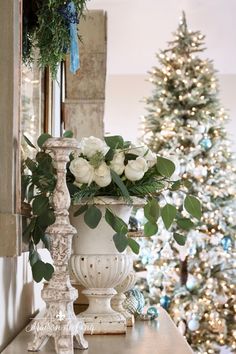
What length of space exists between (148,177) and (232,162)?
3834 mm

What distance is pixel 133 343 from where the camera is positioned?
1.42 m

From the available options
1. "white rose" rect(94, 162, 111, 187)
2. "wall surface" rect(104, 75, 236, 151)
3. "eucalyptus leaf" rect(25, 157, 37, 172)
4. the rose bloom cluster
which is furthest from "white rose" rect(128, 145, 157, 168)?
"wall surface" rect(104, 75, 236, 151)

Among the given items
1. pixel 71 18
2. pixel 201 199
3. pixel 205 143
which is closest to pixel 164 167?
pixel 71 18

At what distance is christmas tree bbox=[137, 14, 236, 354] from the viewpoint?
5074 millimetres

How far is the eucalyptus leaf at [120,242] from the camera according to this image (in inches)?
56.2

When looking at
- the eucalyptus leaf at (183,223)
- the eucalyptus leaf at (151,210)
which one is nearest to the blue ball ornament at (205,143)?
the eucalyptus leaf at (183,223)

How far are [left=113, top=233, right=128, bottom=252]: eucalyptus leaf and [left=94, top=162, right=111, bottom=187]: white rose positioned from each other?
11cm

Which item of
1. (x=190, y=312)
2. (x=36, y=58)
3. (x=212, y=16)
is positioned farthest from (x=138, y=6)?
(x=36, y=58)

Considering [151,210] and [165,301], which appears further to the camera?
[165,301]

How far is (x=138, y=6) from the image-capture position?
571cm

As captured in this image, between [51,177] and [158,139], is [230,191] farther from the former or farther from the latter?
[51,177]

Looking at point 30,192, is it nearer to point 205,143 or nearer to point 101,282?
point 101,282

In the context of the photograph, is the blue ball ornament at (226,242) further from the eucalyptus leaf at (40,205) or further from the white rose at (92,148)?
the eucalyptus leaf at (40,205)

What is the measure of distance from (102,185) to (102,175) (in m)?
0.03
